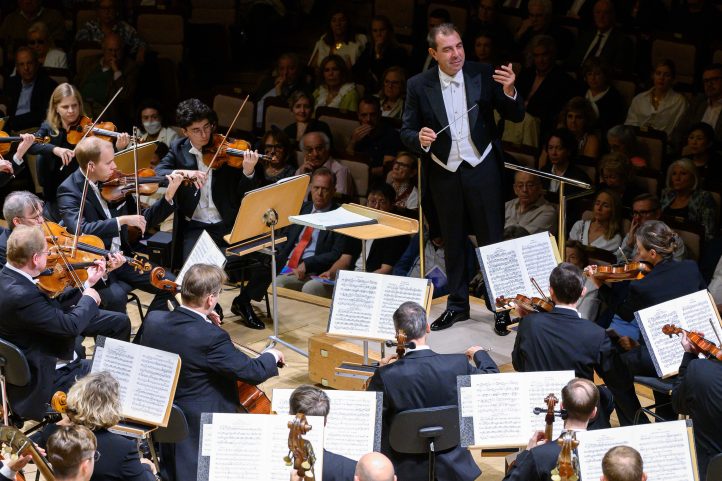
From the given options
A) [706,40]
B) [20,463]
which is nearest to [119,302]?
[20,463]

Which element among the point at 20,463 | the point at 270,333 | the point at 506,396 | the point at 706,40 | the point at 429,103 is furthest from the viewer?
the point at 706,40

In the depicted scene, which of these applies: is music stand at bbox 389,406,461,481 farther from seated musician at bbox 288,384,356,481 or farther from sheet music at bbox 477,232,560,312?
sheet music at bbox 477,232,560,312

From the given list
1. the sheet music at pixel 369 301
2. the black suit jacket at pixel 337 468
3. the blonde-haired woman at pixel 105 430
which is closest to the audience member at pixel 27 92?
the sheet music at pixel 369 301

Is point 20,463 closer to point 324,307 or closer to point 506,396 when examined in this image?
point 506,396

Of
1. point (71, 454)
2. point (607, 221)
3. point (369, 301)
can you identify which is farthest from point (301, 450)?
point (607, 221)

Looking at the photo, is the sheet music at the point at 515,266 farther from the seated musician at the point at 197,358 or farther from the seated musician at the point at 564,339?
the seated musician at the point at 197,358

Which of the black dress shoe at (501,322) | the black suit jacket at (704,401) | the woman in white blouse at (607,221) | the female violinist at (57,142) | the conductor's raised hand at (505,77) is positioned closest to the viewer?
the black suit jacket at (704,401)

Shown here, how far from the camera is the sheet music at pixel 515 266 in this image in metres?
5.66

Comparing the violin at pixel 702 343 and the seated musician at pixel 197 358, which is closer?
the violin at pixel 702 343

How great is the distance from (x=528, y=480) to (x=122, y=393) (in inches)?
68.8

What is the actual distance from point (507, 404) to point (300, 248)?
11.9ft

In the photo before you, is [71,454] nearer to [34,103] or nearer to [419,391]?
[419,391]

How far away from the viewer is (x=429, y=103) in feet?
20.6

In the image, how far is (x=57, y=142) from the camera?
7.34 meters
